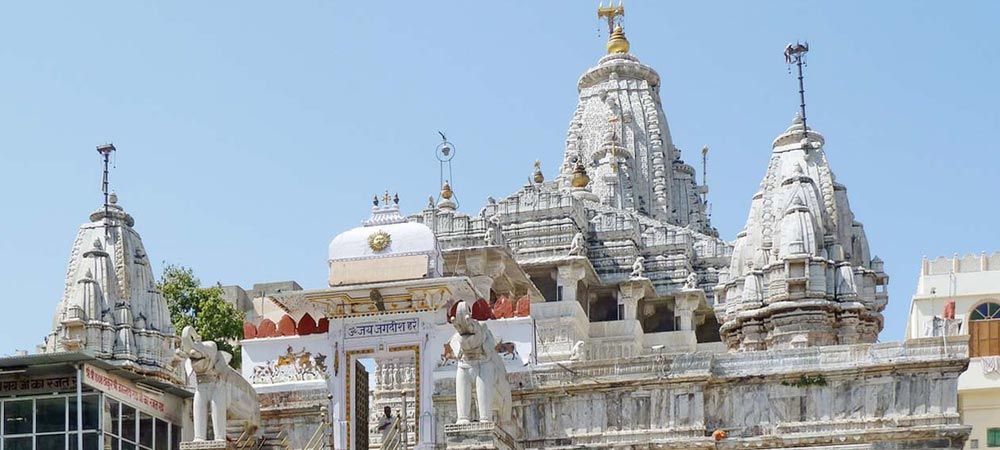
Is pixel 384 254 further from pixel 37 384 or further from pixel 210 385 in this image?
pixel 37 384

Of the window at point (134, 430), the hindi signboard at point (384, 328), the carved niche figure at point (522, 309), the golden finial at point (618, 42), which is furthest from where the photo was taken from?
the golden finial at point (618, 42)

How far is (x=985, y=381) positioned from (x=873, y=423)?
49.8 feet

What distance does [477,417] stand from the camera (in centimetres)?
4731

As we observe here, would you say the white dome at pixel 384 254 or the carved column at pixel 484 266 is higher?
the carved column at pixel 484 266

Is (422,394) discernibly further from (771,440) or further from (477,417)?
(771,440)

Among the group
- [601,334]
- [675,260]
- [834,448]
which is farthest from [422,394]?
[675,260]

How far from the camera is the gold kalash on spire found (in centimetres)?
10725

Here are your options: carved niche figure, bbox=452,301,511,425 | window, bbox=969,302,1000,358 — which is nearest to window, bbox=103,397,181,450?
carved niche figure, bbox=452,301,511,425

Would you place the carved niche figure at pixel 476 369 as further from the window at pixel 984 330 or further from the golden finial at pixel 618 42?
the golden finial at pixel 618 42

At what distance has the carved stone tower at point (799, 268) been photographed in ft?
221

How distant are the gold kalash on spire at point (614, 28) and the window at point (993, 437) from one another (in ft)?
165

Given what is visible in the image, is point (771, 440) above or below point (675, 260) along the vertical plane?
below

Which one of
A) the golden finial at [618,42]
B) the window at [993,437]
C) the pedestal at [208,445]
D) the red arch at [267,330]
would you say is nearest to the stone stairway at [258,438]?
the pedestal at [208,445]

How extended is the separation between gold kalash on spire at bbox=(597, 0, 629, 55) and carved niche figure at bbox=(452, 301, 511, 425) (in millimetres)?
62060
